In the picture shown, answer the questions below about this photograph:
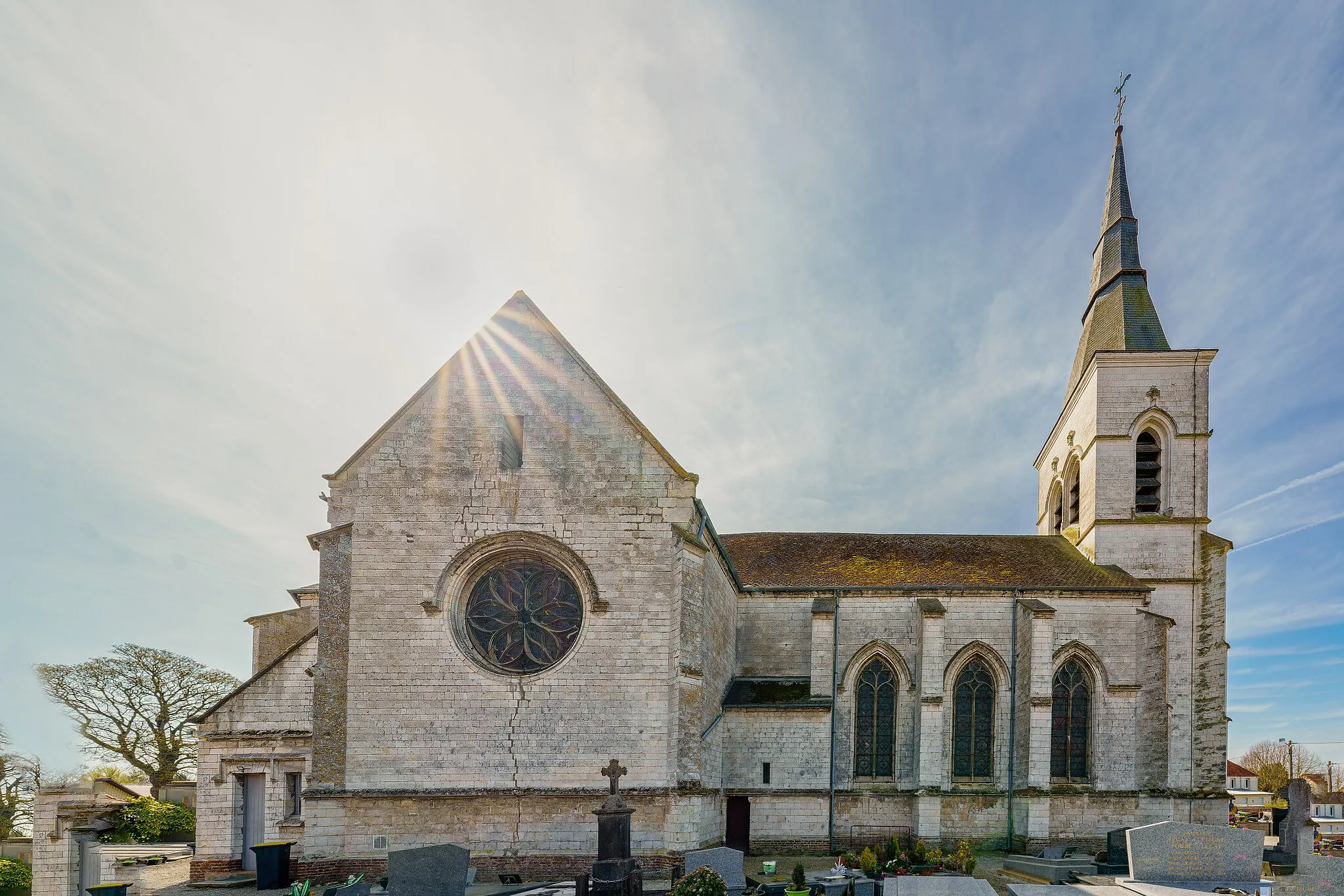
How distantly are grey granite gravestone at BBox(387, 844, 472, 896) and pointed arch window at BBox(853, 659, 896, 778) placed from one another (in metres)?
11.4

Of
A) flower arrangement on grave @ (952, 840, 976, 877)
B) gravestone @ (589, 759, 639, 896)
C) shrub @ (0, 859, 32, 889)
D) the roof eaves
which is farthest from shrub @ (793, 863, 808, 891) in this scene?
shrub @ (0, 859, 32, 889)

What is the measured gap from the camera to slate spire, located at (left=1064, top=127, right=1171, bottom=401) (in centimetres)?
2236

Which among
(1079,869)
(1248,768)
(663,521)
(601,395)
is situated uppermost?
(601,395)

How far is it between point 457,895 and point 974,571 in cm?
1547

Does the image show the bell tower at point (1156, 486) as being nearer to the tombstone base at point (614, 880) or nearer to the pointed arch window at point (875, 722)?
the pointed arch window at point (875, 722)

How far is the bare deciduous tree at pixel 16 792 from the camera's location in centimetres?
2648

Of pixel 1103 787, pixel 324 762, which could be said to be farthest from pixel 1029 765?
pixel 324 762

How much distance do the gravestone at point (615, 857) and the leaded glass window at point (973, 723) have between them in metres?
10.9

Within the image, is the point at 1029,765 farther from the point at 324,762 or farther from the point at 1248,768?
the point at 1248,768

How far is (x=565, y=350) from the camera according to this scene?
14984 millimetres

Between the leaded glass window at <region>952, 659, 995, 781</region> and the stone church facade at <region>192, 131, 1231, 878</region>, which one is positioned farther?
the leaded glass window at <region>952, 659, 995, 781</region>

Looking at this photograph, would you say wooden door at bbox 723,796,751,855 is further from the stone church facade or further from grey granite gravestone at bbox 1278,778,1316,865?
grey granite gravestone at bbox 1278,778,1316,865

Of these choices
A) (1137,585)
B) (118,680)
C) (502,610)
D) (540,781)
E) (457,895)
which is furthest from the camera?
(118,680)

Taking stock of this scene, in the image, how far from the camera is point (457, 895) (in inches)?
434
